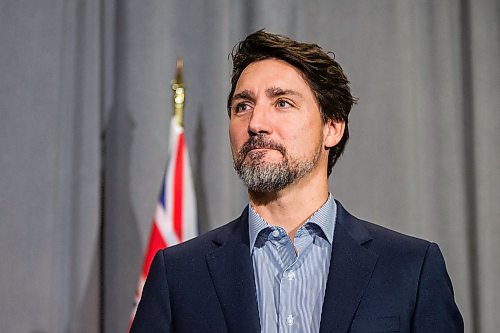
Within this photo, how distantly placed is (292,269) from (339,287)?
0.08m

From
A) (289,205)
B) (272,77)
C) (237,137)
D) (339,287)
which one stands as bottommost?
(339,287)

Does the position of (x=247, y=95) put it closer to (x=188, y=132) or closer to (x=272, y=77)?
(x=272, y=77)

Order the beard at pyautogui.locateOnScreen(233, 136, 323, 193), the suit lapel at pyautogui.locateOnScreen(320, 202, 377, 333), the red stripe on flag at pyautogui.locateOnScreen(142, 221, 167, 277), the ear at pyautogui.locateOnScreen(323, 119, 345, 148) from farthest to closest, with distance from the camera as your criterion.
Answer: the red stripe on flag at pyautogui.locateOnScreen(142, 221, 167, 277), the ear at pyautogui.locateOnScreen(323, 119, 345, 148), the beard at pyautogui.locateOnScreen(233, 136, 323, 193), the suit lapel at pyautogui.locateOnScreen(320, 202, 377, 333)

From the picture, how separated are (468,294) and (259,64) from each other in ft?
3.74

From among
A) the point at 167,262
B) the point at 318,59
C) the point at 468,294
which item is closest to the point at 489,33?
the point at 468,294

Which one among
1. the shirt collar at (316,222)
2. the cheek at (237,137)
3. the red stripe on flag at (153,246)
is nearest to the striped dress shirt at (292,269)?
the shirt collar at (316,222)

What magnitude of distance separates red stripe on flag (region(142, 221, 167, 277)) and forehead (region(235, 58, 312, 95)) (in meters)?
0.67

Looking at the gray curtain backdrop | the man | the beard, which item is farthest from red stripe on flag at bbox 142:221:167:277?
the beard

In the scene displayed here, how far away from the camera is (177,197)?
2.01 m

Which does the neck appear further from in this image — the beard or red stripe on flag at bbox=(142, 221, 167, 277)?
red stripe on flag at bbox=(142, 221, 167, 277)

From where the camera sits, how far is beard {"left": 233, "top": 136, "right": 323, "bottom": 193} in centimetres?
129

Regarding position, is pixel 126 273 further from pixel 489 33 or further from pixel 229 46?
pixel 489 33

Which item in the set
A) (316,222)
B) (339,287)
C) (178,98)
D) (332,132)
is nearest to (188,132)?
(178,98)

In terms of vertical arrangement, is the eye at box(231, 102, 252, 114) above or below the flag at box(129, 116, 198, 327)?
above
